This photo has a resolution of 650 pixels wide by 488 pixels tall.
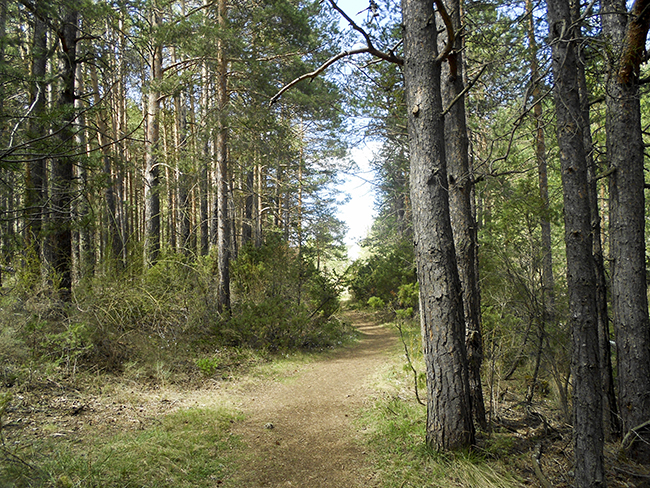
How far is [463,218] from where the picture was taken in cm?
450

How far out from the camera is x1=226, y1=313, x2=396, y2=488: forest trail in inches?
141

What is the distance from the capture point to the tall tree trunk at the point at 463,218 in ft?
14.3

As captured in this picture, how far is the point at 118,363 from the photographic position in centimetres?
582

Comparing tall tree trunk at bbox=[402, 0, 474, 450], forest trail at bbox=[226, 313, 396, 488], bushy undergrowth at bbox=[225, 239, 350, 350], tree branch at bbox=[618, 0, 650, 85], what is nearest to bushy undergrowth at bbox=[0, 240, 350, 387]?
bushy undergrowth at bbox=[225, 239, 350, 350]

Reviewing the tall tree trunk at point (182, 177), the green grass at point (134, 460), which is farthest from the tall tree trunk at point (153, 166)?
the green grass at point (134, 460)

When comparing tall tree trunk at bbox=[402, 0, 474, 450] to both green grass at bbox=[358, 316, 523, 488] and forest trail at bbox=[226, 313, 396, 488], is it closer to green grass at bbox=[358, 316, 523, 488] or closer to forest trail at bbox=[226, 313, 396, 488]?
green grass at bbox=[358, 316, 523, 488]

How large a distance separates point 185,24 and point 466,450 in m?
9.39

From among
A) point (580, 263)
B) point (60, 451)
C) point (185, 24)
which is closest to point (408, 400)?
point (580, 263)

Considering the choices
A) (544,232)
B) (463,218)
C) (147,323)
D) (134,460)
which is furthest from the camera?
(544,232)

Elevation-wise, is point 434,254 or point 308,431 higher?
point 434,254

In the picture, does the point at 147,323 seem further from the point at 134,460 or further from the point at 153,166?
the point at 153,166

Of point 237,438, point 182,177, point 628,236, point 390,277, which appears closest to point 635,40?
point 628,236

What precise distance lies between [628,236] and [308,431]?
4.31 metres

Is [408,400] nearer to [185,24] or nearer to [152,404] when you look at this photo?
[152,404]
